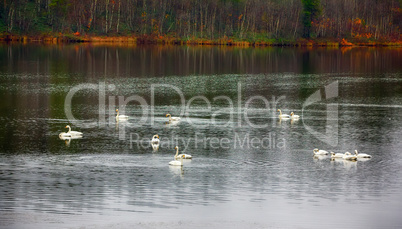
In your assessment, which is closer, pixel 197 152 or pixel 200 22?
pixel 197 152

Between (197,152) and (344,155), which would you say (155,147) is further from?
(344,155)

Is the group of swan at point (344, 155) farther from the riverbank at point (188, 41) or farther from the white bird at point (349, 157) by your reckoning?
the riverbank at point (188, 41)

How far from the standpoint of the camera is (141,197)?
1096 inches

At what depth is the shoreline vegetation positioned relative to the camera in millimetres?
137500

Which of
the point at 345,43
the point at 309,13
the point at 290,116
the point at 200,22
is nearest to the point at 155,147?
the point at 290,116

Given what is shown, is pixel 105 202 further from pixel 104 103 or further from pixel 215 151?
pixel 104 103

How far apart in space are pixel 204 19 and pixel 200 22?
1.39 meters

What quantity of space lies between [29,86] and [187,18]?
8709 centimetres

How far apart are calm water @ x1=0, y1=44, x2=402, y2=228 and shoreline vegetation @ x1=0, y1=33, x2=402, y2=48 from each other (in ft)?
191

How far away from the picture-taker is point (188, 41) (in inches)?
5910

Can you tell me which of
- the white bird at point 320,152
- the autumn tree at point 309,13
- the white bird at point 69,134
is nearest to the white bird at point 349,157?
the white bird at point 320,152

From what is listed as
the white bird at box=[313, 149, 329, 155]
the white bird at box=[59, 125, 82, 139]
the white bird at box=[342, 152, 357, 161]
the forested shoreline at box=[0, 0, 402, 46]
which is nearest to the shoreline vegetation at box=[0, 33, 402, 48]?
the forested shoreline at box=[0, 0, 402, 46]

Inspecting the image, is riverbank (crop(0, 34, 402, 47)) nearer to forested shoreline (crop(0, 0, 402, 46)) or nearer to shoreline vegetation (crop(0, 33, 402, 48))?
shoreline vegetation (crop(0, 33, 402, 48))

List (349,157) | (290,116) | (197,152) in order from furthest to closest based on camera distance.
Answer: (290,116)
(197,152)
(349,157)
